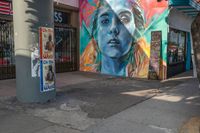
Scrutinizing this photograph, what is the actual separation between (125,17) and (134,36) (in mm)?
1052

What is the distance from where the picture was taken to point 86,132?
15.6 feet

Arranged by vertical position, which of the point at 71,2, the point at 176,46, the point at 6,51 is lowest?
the point at 6,51

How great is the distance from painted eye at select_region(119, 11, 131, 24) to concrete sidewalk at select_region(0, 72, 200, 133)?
442cm

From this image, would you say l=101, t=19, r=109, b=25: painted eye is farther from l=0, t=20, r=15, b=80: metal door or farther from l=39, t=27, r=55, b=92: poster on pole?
l=39, t=27, r=55, b=92: poster on pole

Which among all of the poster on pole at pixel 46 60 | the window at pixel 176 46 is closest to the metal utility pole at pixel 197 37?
the poster on pole at pixel 46 60

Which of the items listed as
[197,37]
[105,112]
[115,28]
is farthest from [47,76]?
[115,28]

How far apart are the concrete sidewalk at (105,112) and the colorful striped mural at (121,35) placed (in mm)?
3328

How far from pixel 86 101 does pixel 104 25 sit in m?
6.68

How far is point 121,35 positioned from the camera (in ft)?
40.7

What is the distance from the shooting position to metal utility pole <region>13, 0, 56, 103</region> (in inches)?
251

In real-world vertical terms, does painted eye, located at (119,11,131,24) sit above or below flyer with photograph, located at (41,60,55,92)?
above

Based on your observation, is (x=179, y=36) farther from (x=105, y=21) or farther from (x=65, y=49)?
(x=65, y=49)

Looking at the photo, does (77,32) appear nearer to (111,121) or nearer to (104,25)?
(104,25)

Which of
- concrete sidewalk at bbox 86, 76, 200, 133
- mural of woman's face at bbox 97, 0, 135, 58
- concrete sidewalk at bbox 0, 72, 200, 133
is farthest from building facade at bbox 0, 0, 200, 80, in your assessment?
concrete sidewalk at bbox 86, 76, 200, 133
